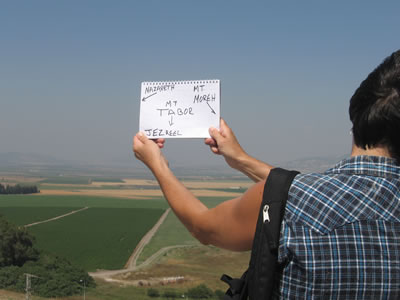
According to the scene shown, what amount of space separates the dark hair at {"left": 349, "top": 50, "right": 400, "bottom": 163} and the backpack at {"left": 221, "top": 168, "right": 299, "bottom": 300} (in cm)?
25

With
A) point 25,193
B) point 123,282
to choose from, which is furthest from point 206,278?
point 25,193

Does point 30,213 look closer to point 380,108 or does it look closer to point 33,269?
point 33,269

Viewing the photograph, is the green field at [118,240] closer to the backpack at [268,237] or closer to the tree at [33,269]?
the tree at [33,269]

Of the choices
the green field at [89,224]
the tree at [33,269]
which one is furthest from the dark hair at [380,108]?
the green field at [89,224]

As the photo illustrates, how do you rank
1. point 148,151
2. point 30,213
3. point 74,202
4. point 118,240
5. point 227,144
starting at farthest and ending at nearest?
1. point 74,202
2. point 30,213
3. point 118,240
4. point 227,144
5. point 148,151

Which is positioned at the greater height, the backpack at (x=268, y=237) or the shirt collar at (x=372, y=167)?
the shirt collar at (x=372, y=167)

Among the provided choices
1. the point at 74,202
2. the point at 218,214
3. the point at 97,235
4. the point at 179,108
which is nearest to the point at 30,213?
the point at 97,235

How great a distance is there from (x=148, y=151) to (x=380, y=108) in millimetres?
967

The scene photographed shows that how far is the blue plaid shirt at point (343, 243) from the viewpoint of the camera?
120 centimetres

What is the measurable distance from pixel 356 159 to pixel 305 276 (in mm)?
360

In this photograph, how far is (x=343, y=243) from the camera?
3.97ft

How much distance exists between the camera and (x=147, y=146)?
1.94m

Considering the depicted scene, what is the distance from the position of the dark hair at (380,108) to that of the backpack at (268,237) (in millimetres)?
249

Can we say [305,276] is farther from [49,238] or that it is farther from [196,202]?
[49,238]
